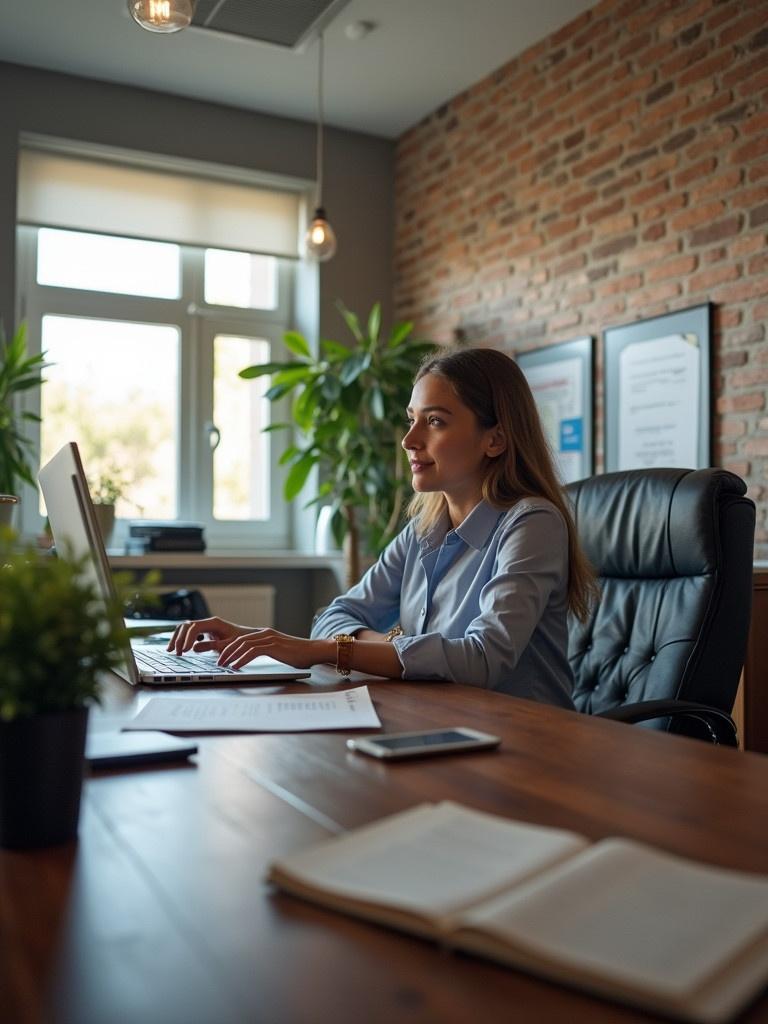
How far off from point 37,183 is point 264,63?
1.19 metres

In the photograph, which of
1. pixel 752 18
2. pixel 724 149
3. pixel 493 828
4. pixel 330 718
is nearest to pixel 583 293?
pixel 724 149

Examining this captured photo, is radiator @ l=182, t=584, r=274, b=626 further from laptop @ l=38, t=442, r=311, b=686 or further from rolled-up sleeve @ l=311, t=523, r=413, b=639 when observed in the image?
laptop @ l=38, t=442, r=311, b=686

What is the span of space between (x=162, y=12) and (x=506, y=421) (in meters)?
1.40

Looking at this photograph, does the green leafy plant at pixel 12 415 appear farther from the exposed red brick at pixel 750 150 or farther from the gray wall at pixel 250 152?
the exposed red brick at pixel 750 150

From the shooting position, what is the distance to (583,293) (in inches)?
159

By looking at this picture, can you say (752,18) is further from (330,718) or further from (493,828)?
(493,828)

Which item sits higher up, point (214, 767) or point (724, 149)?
point (724, 149)

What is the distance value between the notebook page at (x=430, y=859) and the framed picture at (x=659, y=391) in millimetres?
2913

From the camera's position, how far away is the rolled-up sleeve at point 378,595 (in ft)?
6.94

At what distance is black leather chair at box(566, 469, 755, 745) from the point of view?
1.84m

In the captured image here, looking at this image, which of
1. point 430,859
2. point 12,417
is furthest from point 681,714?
point 12,417

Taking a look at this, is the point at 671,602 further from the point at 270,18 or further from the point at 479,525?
the point at 270,18

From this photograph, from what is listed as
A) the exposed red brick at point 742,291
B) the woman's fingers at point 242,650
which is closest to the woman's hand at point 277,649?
the woman's fingers at point 242,650

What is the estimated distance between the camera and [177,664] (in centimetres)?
164
